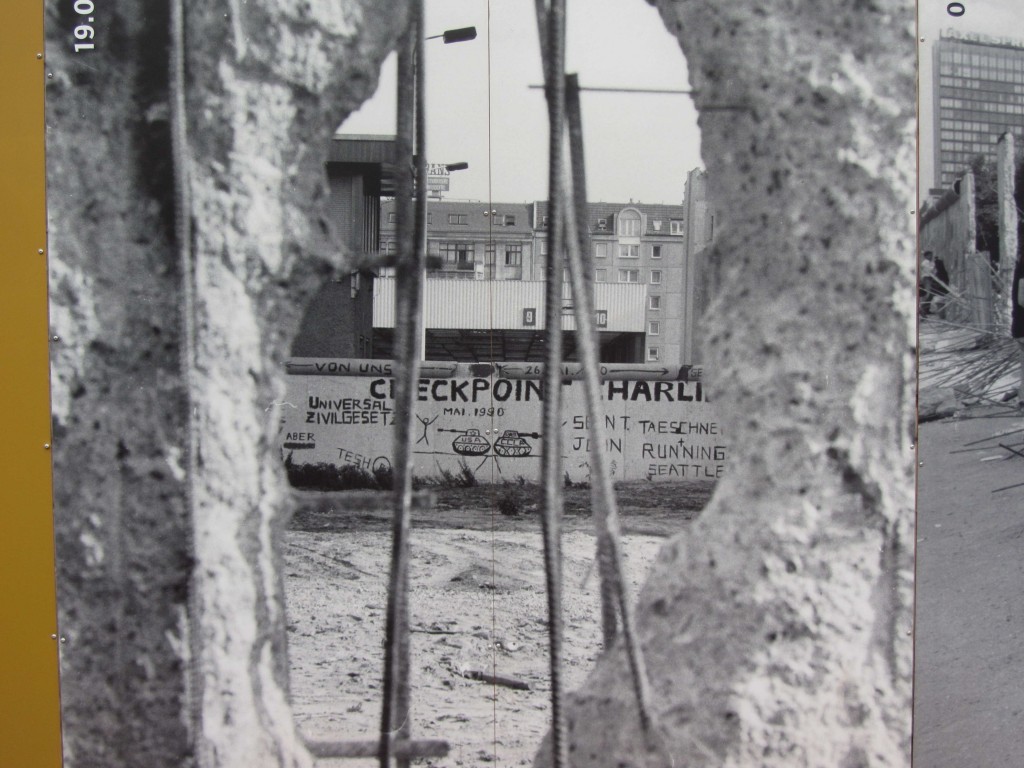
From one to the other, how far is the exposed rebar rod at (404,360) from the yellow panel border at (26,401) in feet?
2.30

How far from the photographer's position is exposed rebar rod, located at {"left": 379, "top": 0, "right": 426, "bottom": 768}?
5.65 ft

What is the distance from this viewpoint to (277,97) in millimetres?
1694

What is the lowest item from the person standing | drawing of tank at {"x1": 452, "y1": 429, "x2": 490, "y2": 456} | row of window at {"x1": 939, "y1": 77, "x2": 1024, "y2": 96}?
drawing of tank at {"x1": 452, "y1": 429, "x2": 490, "y2": 456}

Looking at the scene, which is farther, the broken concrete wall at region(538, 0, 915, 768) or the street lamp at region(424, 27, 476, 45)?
the street lamp at region(424, 27, 476, 45)

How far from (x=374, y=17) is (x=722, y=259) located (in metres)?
0.83

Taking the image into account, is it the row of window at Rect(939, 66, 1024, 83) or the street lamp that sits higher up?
the street lamp

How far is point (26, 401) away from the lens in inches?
69.7

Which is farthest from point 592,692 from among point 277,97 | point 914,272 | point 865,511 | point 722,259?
point 277,97

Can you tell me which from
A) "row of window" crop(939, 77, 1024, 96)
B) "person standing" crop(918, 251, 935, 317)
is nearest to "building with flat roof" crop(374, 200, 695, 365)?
"person standing" crop(918, 251, 935, 317)

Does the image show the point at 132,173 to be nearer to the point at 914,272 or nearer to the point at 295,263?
the point at 295,263

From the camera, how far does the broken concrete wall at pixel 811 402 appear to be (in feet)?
5.27

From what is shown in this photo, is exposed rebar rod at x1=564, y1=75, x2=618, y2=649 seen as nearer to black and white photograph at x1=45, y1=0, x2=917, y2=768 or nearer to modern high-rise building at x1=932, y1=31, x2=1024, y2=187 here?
black and white photograph at x1=45, y1=0, x2=917, y2=768

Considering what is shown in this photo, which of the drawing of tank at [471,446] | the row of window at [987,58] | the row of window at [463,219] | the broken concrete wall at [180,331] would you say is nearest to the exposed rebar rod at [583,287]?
the row of window at [463,219]

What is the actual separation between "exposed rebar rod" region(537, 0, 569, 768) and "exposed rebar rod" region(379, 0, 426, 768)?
25 centimetres
